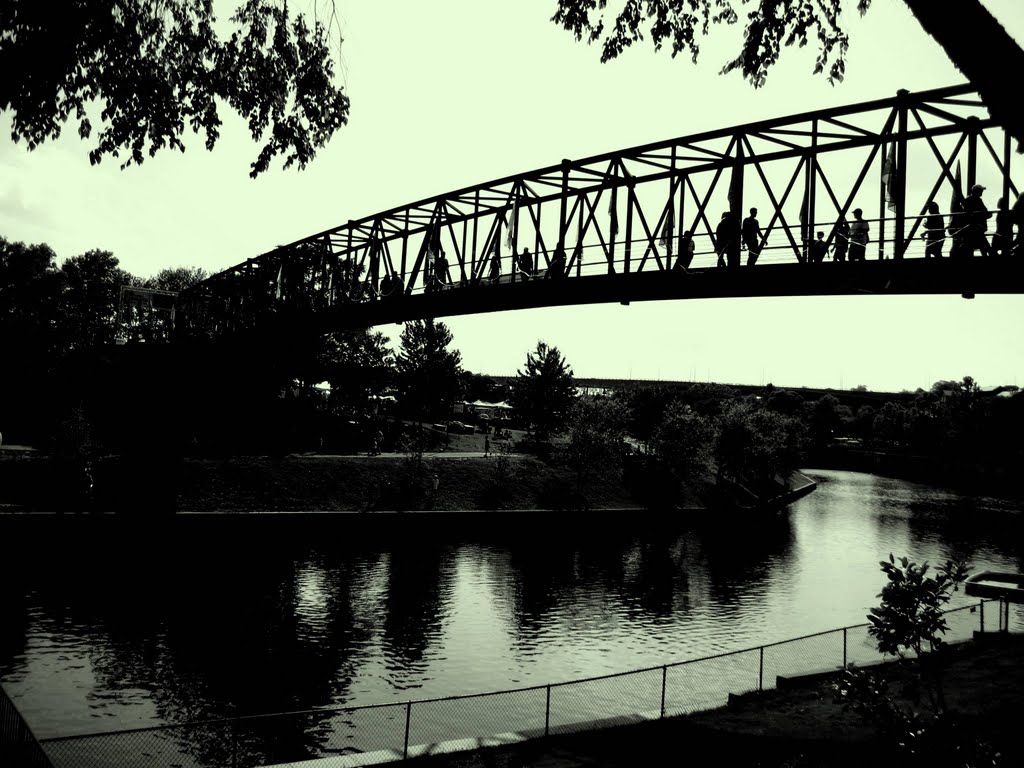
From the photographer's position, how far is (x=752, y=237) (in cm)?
2259

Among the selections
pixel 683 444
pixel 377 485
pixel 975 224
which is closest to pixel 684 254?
pixel 975 224

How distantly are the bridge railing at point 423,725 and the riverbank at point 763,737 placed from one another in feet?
1.67

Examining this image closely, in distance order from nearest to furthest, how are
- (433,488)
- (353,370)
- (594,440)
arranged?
1. (433,488)
2. (594,440)
3. (353,370)

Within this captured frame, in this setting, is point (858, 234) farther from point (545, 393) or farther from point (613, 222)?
point (545, 393)

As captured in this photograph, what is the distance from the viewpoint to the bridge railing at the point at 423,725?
17.3 m

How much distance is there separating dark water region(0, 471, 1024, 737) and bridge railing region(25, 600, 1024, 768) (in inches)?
87.7

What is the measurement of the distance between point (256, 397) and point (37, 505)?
59.0ft

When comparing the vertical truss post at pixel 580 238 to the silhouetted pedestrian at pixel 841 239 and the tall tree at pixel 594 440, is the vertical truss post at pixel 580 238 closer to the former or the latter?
the silhouetted pedestrian at pixel 841 239

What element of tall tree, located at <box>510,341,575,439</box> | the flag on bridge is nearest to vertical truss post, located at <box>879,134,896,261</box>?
the flag on bridge

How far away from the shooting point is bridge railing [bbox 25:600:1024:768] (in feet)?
56.6

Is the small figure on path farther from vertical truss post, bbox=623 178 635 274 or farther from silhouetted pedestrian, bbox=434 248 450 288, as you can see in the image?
vertical truss post, bbox=623 178 635 274

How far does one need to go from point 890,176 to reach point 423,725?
16.8 m

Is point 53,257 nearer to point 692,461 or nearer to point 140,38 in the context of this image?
point 692,461

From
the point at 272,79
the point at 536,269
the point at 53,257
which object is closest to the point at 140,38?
the point at 272,79
